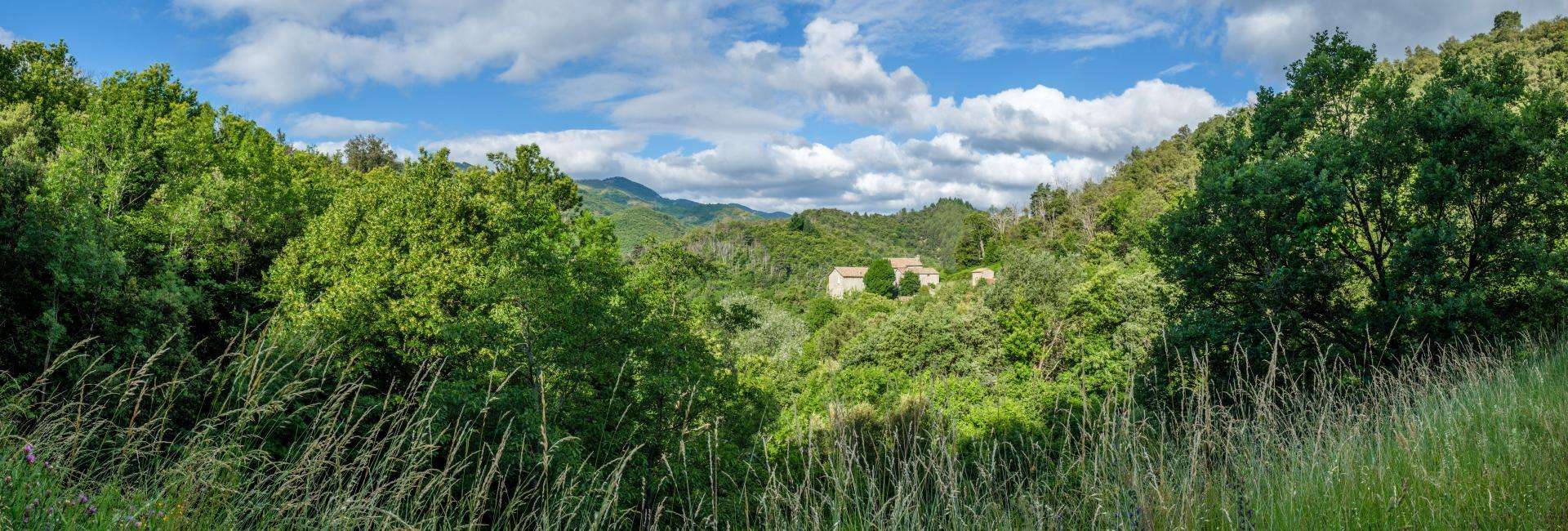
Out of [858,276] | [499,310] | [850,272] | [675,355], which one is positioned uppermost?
[499,310]

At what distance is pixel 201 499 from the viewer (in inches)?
102

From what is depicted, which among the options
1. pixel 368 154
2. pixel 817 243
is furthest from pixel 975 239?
pixel 368 154

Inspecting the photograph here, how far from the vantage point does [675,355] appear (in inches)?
579

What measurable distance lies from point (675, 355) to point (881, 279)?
234 feet

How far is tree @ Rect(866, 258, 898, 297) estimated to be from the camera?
3253 inches

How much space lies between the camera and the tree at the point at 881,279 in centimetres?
8262

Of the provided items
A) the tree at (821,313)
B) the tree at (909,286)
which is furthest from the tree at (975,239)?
the tree at (821,313)

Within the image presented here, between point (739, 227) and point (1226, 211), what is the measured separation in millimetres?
123546

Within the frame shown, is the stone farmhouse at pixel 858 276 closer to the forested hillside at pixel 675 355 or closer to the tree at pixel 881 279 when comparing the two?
the tree at pixel 881 279

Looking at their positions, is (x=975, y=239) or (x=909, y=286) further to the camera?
(x=975, y=239)

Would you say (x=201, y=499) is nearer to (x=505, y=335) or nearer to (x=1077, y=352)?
(x=505, y=335)

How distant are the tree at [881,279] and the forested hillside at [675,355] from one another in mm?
57380

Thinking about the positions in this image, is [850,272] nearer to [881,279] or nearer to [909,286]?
[881,279]

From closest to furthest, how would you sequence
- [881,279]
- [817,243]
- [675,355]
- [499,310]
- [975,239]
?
1. [499,310]
2. [675,355]
3. [881,279]
4. [975,239]
5. [817,243]
